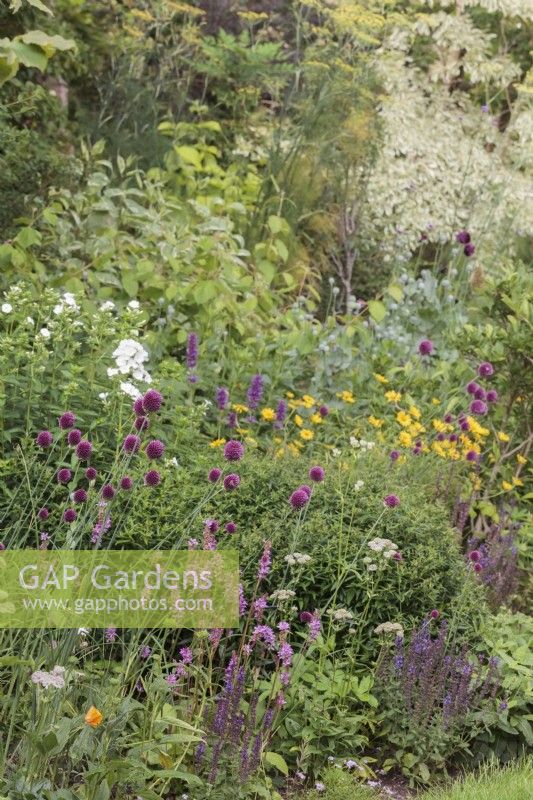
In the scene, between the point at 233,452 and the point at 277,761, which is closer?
the point at 233,452

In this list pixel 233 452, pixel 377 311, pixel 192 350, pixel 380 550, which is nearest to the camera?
pixel 233 452

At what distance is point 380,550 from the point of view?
10.9ft

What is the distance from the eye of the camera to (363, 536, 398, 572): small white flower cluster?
10.6 feet

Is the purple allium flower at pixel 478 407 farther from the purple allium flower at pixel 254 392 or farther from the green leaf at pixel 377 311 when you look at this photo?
the green leaf at pixel 377 311

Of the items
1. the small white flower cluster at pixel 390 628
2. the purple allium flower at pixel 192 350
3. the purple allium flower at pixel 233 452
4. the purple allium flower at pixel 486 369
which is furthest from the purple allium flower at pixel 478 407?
the purple allium flower at pixel 233 452

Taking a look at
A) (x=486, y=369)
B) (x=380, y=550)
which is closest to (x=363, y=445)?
(x=486, y=369)

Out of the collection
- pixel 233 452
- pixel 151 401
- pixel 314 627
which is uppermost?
pixel 151 401

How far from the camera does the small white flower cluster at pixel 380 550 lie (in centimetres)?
324

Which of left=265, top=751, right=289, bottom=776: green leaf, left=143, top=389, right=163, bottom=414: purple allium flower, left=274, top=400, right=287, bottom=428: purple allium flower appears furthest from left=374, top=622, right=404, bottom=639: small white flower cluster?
left=274, top=400, right=287, bottom=428: purple allium flower

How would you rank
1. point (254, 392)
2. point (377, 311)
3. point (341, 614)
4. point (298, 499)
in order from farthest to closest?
point (377, 311), point (254, 392), point (341, 614), point (298, 499)

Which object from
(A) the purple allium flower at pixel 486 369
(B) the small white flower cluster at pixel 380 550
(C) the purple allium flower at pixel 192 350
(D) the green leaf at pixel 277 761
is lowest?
(D) the green leaf at pixel 277 761

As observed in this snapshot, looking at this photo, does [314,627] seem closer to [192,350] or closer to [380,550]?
[380,550]

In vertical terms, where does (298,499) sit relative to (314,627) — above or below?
above

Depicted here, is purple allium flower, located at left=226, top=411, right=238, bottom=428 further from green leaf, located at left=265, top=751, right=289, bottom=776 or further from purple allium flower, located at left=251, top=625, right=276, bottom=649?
green leaf, located at left=265, top=751, right=289, bottom=776
